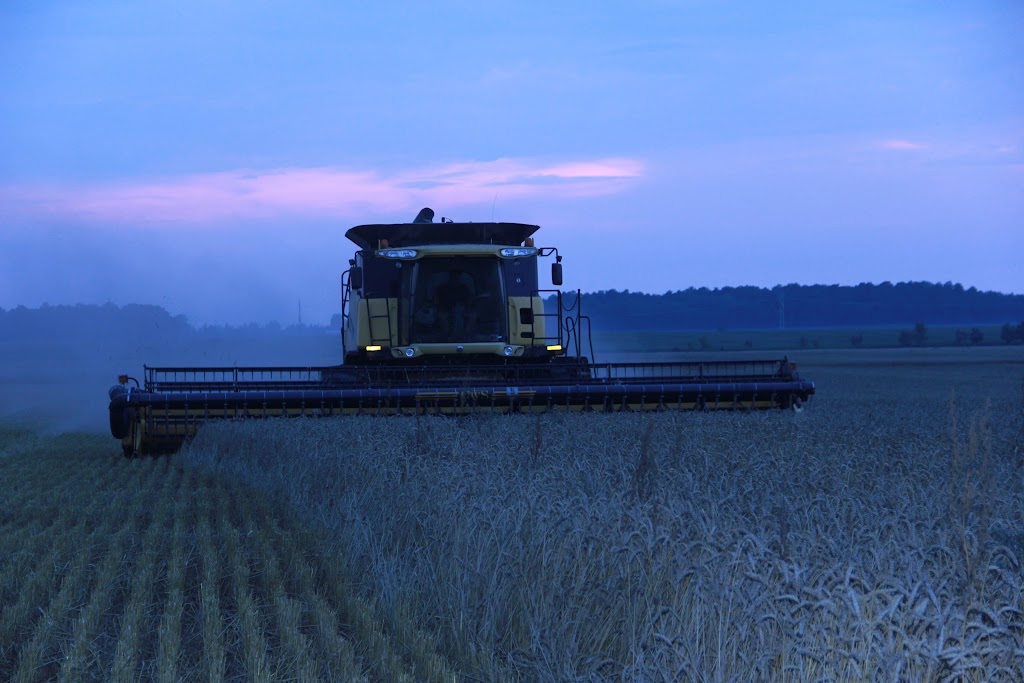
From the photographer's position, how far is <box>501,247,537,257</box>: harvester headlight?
1465 centimetres

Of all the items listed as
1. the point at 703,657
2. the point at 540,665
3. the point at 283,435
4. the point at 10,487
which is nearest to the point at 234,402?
the point at 283,435

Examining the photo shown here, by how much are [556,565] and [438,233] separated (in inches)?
406

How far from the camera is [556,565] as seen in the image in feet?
17.3

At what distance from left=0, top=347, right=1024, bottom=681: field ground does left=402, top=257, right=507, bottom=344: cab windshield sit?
4396 mm

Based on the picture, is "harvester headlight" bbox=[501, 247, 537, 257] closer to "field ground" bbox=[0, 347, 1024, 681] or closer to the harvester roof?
the harvester roof

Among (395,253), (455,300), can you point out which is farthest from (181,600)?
(455,300)

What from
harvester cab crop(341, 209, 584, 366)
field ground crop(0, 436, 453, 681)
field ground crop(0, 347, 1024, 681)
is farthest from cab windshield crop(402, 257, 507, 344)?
field ground crop(0, 436, 453, 681)

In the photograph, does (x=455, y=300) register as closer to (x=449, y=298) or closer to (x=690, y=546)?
(x=449, y=298)

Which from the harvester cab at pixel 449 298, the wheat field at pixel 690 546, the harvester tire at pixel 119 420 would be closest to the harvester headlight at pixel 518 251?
the harvester cab at pixel 449 298

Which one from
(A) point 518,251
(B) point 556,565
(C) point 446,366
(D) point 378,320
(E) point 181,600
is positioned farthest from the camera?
(D) point 378,320

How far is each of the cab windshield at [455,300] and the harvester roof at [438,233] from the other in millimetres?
463

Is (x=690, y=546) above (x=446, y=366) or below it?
below

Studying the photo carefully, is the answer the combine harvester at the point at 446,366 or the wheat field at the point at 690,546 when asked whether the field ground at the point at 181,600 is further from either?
the combine harvester at the point at 446,366

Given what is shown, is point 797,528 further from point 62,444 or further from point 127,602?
point 62,444
